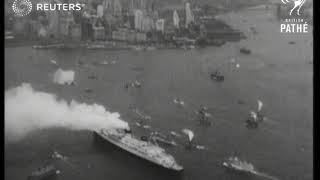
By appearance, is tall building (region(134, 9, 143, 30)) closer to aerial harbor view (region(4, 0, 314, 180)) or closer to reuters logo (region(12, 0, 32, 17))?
aerial harbor view (region(4, 0, 314, 180))

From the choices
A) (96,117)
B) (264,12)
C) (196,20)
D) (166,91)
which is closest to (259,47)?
(264,12)

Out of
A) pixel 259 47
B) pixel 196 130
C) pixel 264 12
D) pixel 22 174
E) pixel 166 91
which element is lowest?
pixel 22 174

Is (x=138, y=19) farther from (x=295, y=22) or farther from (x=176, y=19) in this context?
(x=295, y=22)

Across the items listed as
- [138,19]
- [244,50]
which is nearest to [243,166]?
[244,50]

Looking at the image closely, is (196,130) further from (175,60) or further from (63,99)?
(63,99)

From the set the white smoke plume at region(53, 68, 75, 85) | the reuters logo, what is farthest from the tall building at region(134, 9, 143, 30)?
the reuters logo

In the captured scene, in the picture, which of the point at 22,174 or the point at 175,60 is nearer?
the point at 22,174

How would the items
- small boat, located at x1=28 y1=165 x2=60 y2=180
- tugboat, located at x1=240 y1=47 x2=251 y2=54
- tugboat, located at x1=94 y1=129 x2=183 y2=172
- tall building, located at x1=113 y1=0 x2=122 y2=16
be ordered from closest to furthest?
small boat, located at x1=28 y1=165 x2=60 y2=180
tugboat, located at x1=94 y1=129 x2=183 y2=172
tall building, located at x1=113 y1=0 x2=122 y2=16
tugboat, located at x1=240 y1=47 x2=251 y2=54
